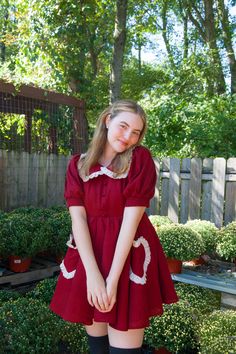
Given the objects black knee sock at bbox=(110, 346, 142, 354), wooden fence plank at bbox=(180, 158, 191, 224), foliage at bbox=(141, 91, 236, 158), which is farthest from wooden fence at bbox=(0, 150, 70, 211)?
black knee sock at bbox=(110, 346, 142, 354)

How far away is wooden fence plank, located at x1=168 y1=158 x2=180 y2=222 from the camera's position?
543cm

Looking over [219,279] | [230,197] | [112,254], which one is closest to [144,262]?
[112,254]

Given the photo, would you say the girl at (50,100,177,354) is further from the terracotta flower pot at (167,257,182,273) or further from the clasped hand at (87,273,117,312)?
the terracotta flower pot at (167,257,182,273)

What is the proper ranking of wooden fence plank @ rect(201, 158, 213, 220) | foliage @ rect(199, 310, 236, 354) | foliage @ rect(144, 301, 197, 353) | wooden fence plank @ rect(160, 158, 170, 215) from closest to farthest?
1. foliage @ rect(199, 310, 236, 354)
2. foliage @ rect(144, 301, 197, 353)
3. wooden fence plank @ rect(201, 158, 213, 220)
4. wooden fence plank @ rect(160, 158, 170, 215)

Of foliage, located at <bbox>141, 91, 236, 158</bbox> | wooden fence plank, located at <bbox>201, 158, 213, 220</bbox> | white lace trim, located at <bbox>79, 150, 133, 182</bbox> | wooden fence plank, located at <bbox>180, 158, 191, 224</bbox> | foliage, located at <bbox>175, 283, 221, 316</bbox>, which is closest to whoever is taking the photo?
white lace trim, located at <bbox>79, 150, 133, 182</bbox>

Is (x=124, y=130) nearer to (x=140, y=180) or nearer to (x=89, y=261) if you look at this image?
(x=140, y=180)

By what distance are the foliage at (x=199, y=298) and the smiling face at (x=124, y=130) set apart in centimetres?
176

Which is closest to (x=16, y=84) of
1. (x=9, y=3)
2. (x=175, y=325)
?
(x=9, y=3)

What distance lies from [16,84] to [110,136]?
15.8ft

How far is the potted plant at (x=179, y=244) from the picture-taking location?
382 cm

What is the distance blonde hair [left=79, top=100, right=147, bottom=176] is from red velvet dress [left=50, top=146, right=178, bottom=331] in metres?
0.03

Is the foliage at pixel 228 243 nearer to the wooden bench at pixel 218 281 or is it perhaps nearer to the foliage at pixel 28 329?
the wooden bench at pixel 218 281

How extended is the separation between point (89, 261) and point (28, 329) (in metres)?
1.29

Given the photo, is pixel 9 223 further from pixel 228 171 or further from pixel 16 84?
pixel 16 84
